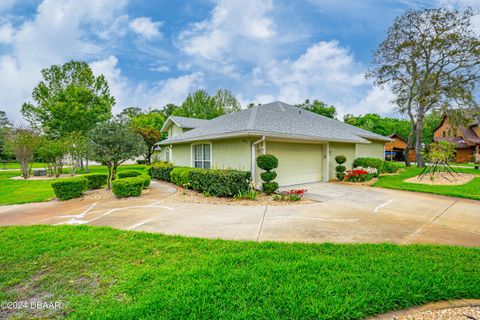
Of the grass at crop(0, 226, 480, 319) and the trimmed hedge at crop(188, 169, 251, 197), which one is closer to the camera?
the grass at crop(0, 226, 480, 319)

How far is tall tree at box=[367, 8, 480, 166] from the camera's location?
56.4ft

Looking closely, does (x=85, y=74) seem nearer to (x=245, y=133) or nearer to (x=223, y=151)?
(x=223, y=151)

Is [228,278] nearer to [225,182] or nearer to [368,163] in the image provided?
[225,182]

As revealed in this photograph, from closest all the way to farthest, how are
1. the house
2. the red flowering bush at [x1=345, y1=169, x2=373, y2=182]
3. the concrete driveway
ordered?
the concrete driveway → the red flowering bush at [x1=345, y1=169, x2=373, y2=182] → the house

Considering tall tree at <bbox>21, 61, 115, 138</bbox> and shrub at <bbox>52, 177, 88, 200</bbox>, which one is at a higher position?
tall tree at <bbox>21, 61, 115, 138</bbox>

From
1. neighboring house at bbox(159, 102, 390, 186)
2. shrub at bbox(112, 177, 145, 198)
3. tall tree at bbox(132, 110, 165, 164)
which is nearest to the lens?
shrub at bbox(112, 177, 145, 198)

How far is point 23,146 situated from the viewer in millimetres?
16281

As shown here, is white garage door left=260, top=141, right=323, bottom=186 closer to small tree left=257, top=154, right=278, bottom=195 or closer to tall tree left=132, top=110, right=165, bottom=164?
small tree left=257, top=154, right=278, bottom=195

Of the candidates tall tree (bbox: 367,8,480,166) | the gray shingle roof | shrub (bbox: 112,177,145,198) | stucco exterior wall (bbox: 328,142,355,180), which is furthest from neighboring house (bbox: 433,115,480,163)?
shrub (bbox: 112,177,145,198)

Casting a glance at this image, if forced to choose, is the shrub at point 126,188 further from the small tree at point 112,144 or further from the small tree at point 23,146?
the small tree at point 23,146

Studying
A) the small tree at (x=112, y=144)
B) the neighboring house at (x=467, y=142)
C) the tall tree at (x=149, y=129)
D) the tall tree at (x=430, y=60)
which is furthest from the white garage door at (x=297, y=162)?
the neighboring house at (x=467, y=142)

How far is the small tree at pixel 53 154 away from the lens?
1711cm

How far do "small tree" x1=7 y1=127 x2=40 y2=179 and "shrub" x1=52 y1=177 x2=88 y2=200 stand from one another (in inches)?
445

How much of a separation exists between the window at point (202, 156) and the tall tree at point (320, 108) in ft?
86.4
